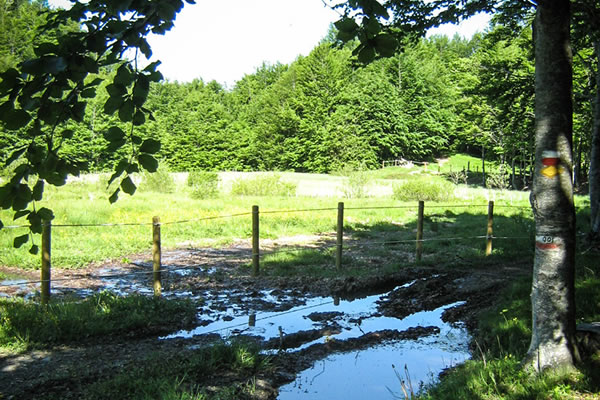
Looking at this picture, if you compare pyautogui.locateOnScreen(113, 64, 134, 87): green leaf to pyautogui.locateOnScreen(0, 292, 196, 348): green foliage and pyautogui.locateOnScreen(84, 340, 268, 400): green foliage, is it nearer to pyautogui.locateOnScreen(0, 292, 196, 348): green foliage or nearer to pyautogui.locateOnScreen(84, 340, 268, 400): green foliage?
pyautogui.locateOnScreen(84, 340, 268, 400): green foliage

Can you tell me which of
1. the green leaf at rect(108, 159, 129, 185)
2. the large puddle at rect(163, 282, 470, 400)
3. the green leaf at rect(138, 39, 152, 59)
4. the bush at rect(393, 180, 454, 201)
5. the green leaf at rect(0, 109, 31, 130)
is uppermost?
the green leaf at rect(138, 39, 152, 59)

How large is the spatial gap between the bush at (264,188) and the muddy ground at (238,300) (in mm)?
13136

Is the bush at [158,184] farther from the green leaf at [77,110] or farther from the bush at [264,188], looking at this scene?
the green leaf at [77,110]

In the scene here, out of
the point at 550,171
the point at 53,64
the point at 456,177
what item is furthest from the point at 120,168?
the point at 456,177

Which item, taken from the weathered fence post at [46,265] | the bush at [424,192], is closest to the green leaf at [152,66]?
the weathered fence post at [46,265]

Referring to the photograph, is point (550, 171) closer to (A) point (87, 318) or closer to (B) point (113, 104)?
(B) point (113, 104)

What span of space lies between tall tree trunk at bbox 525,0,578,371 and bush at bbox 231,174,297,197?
22.5 metres

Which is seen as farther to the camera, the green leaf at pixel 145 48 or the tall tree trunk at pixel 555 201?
the tall tree trunk at pixel 555 201

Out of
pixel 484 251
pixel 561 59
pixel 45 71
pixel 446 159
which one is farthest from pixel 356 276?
pixel 446 159

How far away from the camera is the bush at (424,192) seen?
2606 centimetres

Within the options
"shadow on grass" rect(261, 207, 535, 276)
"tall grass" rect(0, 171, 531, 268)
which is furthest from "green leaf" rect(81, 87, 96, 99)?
"shadow on grass" rect(261, 207, 535, 276)

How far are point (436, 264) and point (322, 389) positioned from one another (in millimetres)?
6223

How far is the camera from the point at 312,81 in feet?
189

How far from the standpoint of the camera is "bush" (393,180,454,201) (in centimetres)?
2606
